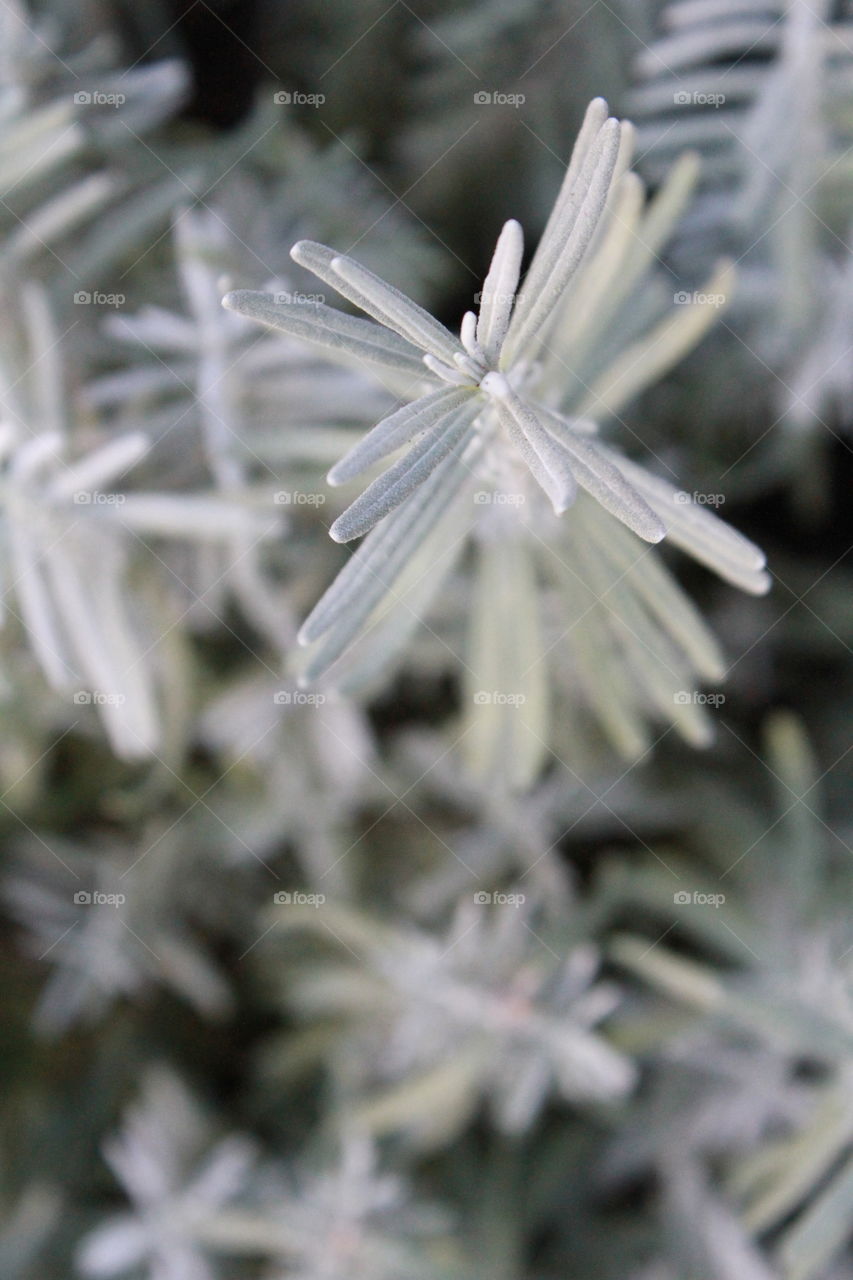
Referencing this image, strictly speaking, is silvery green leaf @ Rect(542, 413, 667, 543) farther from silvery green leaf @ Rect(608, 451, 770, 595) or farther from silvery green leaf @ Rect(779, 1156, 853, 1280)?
silvery green leaf @ Rect(779, 1156, 853, 1280)

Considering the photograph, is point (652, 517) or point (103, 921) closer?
point (652, 517)

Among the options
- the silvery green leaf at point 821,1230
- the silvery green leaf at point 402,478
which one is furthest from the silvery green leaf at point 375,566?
the silvery green leaf at point 821,1230

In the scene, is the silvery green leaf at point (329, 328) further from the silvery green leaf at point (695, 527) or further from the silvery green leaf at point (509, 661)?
the silvery green leaf at point (509, 661)

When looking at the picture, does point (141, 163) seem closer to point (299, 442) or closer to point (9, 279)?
point (9, 279)

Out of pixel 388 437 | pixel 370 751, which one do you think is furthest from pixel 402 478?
pixel 370 751

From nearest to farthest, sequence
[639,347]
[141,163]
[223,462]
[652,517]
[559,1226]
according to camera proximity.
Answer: [652,517]
[639,347]
[223,462]
[141,163]
[559,1226]

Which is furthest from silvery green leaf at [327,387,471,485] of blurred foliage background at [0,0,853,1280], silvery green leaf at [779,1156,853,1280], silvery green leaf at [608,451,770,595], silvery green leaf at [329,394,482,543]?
silvery green leaf at [779,1156,853,1280]

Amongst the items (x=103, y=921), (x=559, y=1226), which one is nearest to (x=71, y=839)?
(x=103, y=921)

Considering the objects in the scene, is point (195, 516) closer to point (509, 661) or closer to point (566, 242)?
point (509, 661)
